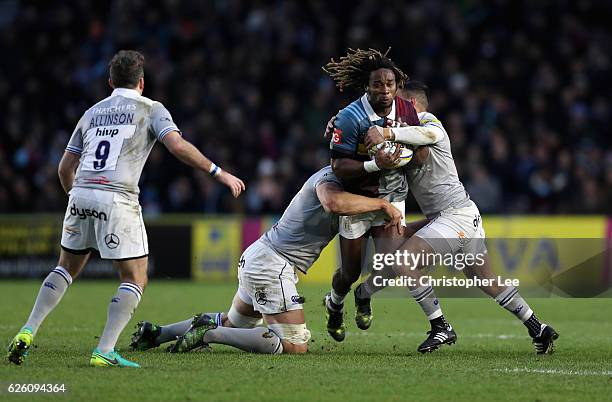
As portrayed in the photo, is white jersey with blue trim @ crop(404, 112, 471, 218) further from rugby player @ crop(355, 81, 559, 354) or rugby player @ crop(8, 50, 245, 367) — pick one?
rugby player @ crop(8, 50, 245, 367)

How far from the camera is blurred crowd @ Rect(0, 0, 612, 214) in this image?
19.8m

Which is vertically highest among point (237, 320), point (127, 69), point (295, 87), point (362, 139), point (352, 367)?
point (295, 87)

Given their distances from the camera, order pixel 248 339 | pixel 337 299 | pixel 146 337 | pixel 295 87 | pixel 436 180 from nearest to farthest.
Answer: pixel 248 339 < pixel 146 337 < pixel 436 180 < pixel 337 299 < pixel 295 87

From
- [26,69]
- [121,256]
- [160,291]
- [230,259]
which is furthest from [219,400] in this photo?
[26,69]

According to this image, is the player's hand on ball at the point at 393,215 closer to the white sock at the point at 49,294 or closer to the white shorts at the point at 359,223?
the white shorts at the point at 359,223

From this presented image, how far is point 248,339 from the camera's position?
27.8 feet

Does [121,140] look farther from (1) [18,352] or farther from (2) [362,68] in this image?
(2) [362,68]

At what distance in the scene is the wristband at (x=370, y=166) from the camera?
8352mm

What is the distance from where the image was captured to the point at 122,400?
6285 millimetres

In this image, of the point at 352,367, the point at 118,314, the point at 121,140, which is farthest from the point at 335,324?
the point at 121,140

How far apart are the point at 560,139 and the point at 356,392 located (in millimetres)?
14406

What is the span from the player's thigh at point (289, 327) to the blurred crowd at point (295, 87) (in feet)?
35.2

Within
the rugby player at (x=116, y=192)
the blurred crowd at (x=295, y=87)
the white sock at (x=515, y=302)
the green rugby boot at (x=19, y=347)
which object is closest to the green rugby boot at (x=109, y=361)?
the rugby player at (x=116, y=192)

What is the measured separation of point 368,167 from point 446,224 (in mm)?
994
